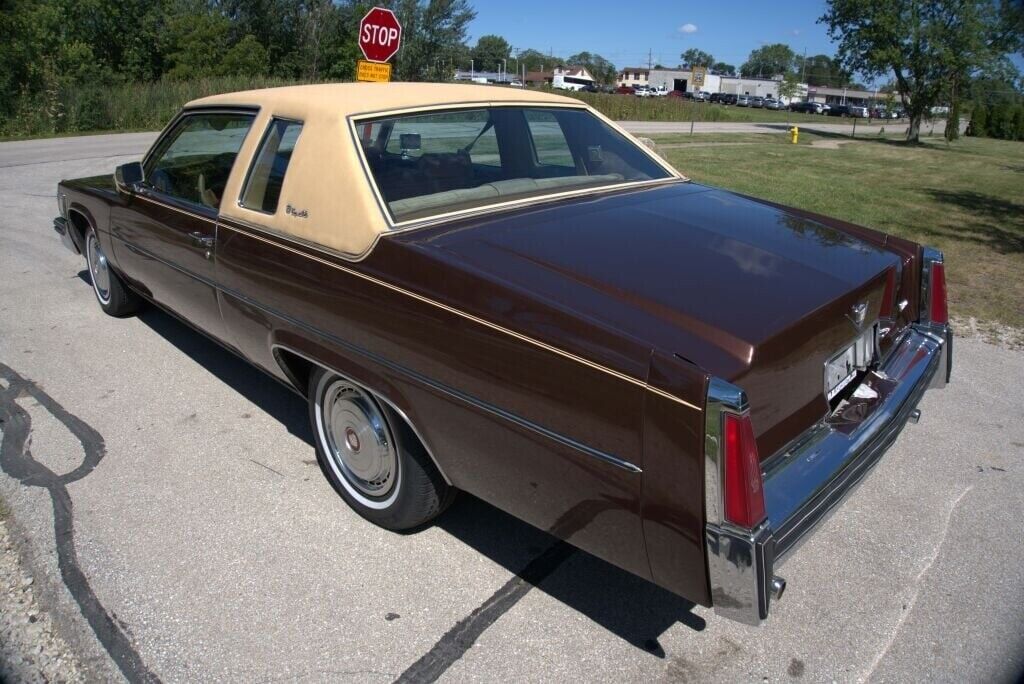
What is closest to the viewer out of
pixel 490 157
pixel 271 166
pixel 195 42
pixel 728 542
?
pixel 728 542

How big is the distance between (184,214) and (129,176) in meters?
0.87

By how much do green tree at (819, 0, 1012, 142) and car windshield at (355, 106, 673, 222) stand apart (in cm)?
2866

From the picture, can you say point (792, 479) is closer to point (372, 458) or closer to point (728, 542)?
point (728, 542)

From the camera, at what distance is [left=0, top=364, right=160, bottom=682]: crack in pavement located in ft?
8.43

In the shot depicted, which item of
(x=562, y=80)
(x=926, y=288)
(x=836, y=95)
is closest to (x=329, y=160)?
(x=926, y=288)

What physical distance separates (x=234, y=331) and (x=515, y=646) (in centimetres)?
203

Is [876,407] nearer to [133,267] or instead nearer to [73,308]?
[133,267]

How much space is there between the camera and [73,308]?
590 cm

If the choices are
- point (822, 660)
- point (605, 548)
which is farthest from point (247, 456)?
point (822, 660)

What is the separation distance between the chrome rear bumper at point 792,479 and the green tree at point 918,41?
2943 centimetres

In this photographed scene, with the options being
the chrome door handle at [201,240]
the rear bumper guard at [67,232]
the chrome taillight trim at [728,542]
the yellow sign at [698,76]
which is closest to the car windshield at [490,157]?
the chrome door handle at [201,240]

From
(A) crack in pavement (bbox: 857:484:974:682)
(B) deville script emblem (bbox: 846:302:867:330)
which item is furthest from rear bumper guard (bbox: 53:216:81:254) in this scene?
(A) crack in pavement (bbox: 857:484:974:682)

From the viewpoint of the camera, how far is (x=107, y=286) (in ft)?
18.3

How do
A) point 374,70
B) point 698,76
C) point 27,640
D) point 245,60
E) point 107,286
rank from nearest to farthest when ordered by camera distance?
point 27,640
point 107,286
point 374,70
point 698,76
point 245,60
